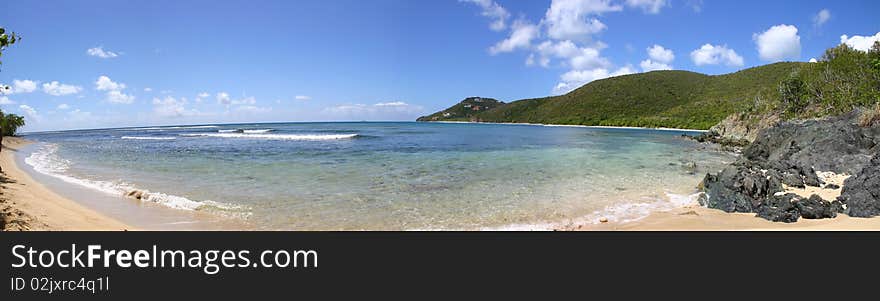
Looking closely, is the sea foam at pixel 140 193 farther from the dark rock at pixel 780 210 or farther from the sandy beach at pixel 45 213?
the dark rock at pixel 780 210

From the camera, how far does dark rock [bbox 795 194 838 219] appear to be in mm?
8961

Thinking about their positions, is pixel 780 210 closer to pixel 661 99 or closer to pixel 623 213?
pixel 623 213

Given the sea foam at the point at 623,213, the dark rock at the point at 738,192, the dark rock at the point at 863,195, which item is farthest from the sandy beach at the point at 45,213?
the dark rock at the point at 863,195

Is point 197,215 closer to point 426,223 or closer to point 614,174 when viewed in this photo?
point 426,223

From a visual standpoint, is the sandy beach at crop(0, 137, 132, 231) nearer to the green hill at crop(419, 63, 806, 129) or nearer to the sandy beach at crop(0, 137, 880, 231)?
the sandy beach at crop(0, 137, 880, 231)

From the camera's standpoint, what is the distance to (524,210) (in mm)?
10438

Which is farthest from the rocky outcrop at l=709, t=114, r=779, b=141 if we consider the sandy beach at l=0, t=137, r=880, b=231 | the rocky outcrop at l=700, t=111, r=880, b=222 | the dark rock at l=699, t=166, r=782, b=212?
the sandy beach at l=0, t=137, r=880, b=231

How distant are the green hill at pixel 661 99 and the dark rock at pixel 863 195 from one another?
8686 centimetres

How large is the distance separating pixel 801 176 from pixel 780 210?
7.27 metres

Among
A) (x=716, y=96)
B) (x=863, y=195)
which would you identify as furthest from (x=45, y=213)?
(x=716, y=96)

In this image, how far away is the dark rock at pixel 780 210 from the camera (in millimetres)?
8820

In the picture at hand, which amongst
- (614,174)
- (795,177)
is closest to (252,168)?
(614,174)

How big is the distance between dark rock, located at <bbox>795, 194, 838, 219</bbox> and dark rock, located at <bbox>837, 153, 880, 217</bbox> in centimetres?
38

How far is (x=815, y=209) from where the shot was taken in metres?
9.07
